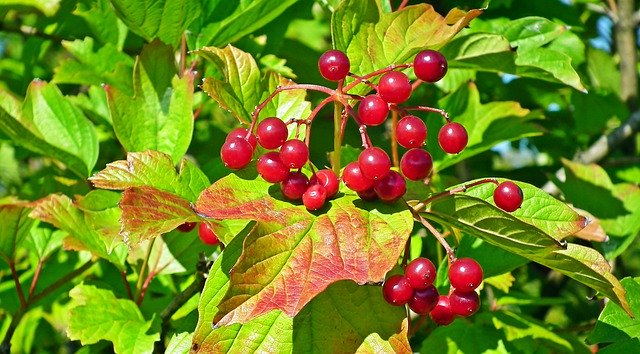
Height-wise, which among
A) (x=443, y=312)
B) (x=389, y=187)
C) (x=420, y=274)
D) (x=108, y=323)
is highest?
(x=389, y=187)

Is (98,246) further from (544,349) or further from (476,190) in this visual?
(544,349)

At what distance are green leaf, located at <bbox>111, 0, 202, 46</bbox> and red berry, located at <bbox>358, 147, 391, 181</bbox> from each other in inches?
28.0

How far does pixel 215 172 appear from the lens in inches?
58.0

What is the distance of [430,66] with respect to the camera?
104 centimetres

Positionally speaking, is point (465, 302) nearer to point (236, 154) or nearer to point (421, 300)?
point (421, 300)

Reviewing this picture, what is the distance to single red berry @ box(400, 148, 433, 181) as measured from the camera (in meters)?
1.06

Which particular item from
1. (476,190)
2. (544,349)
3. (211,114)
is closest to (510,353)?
(544,349)

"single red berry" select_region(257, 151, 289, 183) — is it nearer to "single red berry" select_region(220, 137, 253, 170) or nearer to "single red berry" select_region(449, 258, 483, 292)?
"single red berry" select_region(220, 137, 253, 170)

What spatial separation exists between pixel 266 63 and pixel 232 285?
3.06ft

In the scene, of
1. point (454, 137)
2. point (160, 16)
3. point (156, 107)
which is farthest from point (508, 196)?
point (160, 16)

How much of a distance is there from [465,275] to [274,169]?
0.98 feet

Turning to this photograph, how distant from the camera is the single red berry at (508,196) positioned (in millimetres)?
1056

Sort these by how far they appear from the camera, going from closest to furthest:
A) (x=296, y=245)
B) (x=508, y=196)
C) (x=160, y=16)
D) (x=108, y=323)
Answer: (x=296, y=245) < (x=508, y=196) < (x=108, y=323) < (x=160, y=16)

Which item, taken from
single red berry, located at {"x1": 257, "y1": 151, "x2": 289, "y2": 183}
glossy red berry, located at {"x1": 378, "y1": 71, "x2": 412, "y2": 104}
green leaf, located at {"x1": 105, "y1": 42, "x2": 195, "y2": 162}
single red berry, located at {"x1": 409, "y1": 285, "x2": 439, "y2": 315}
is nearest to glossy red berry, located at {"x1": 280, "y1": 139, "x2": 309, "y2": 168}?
single red berry, located at {"x1": 257, "y1": 151, "x2": 289, "y2": 183}
